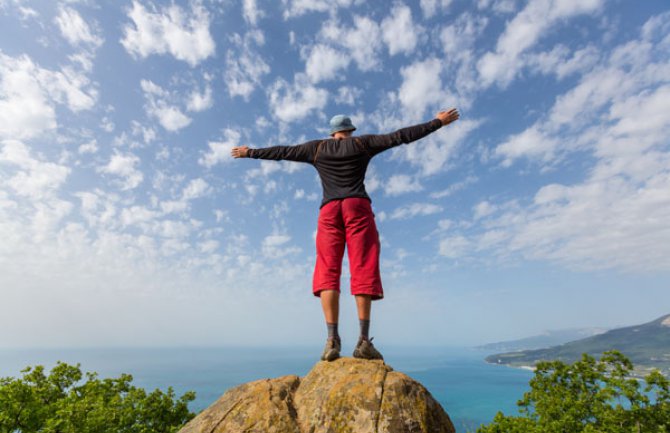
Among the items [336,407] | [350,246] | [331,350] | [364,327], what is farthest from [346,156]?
[336,407]

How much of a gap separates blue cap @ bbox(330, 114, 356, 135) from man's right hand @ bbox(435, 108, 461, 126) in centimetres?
152

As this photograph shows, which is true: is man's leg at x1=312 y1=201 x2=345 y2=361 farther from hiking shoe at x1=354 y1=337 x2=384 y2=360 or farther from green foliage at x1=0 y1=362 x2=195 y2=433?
green foliage at x1=0 y1=362 x2=195 y2=433

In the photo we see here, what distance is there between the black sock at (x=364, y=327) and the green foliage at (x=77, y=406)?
57.7ft

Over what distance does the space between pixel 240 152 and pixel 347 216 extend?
231 cm

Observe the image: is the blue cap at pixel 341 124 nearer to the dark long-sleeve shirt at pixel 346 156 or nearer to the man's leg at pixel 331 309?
the dark long-sleeve shirt at pixel 346 156

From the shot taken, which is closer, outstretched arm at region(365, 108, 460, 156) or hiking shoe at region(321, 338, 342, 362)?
hiking shoe at region(321, 338, 342, 362)

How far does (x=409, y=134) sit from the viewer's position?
554 centimetres

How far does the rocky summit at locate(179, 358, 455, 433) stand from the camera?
421cm

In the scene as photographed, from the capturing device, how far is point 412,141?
554 cm

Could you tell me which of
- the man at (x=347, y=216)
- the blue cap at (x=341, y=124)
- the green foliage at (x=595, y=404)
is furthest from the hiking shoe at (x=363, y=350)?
the green foliage at (x=595, y=404)

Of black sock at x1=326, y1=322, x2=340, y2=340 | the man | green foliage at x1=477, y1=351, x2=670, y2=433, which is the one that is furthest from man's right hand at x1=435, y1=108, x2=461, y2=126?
green foliage at x1=477, y1=351, x2=670, y2=433

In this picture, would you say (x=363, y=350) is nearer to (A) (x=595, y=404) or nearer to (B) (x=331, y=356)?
(B) (x=331, y=356)

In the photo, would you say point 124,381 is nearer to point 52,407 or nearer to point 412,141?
point 52,407

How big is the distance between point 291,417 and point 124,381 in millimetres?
24428
